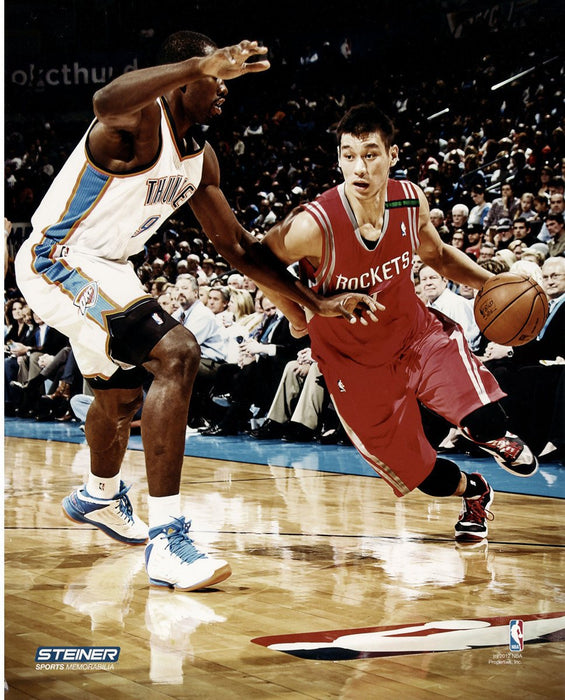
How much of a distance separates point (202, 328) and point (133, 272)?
3.24 m

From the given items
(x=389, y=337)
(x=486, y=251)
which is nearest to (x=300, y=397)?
(x=486, y=251)

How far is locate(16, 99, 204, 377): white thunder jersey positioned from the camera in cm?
291

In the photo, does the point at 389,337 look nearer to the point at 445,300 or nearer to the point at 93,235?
the point at 93,235

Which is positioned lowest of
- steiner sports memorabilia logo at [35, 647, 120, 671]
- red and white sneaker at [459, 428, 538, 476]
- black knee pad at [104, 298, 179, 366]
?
steiner sports memorabilia logo at [35, 647, 120, 671]

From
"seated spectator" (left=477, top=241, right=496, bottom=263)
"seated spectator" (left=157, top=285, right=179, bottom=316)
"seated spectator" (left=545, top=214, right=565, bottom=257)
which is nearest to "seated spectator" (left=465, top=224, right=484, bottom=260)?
"seated spectator" (left=477, top=241, right=496, bottom=263)

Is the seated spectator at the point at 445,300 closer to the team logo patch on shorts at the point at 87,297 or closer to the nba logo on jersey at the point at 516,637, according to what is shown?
the team logo patch on shorts at the point at 87,297

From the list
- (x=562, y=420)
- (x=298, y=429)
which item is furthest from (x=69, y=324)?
(x=298, y=429)

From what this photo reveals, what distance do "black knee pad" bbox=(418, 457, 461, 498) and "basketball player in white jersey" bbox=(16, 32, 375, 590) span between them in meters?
0.67

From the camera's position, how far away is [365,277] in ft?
11.0

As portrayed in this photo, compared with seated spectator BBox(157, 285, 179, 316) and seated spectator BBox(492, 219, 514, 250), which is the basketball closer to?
seated spectator BBox(157, 285, 179, 316)

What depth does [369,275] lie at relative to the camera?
3.37m

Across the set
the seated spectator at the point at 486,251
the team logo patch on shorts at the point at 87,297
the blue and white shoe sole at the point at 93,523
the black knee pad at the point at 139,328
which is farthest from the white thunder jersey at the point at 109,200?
the seated spectator at the point at 486,251

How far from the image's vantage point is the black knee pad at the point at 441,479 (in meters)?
3.45

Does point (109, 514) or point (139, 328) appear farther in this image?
point (109, 514)
